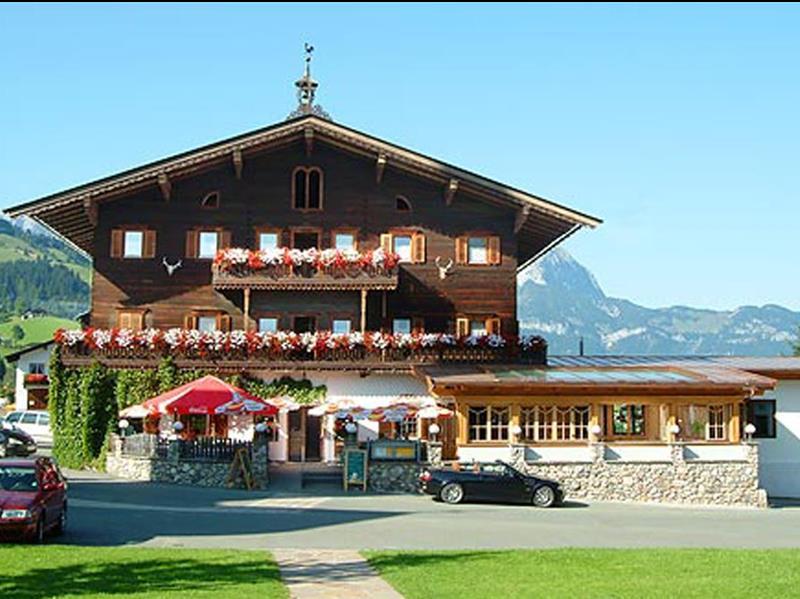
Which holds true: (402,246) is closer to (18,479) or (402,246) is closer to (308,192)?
(308,192)

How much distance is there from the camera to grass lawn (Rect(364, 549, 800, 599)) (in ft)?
51.9

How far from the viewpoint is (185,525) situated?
24.9 m

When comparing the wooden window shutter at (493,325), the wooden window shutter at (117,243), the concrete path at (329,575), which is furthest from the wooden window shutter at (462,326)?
the concrete path at (329,575)

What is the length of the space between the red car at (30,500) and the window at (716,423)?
2212cm

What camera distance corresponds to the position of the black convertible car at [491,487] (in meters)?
31.9

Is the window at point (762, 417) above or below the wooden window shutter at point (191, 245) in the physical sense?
below

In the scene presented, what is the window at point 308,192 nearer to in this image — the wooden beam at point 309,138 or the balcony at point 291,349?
the wooden beam at point 309,138

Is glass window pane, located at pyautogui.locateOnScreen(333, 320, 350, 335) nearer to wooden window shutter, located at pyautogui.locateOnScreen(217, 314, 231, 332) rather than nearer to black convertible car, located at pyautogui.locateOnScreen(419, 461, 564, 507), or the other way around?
wooden window shutter, located at pyautogui.locateOnScreen(217, 314, 231, 332)

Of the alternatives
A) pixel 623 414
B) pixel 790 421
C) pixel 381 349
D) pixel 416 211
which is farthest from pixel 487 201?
pixel 790 421

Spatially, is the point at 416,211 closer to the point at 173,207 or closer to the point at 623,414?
the point at 173,207

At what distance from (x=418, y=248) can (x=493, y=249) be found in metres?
2.94

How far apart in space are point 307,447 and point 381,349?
4.64 m

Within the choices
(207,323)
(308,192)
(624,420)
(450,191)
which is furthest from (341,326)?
(624,420)

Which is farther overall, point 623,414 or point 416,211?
point 416,211
